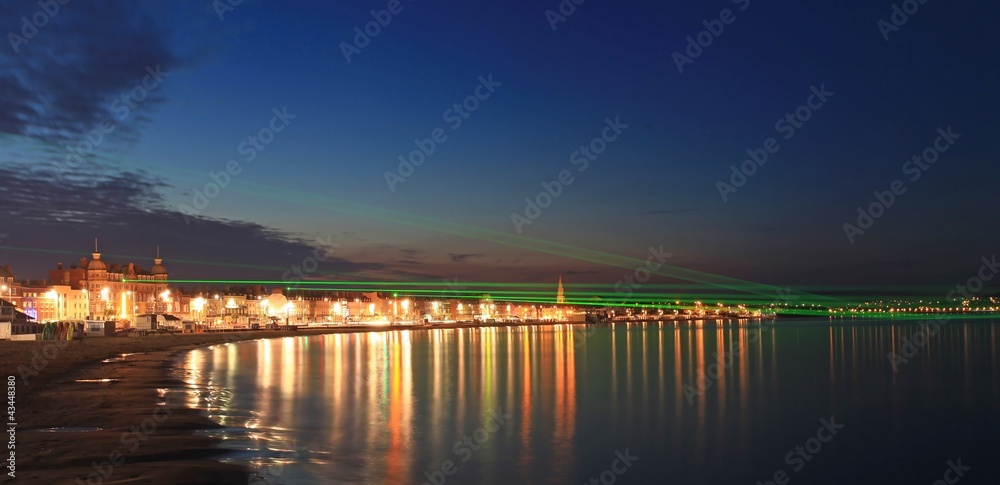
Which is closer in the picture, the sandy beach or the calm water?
the sandy beach

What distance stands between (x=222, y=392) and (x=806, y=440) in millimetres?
20094

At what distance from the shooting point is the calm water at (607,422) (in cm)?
1673

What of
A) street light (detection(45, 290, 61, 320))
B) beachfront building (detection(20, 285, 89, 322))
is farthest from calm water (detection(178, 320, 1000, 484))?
street light (detection(45, 290, 61, 320))

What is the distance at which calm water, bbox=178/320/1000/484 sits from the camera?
54.9 feet

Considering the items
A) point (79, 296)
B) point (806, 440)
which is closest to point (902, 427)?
point (806, 440)

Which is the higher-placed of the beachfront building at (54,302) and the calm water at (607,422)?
the beachfront building at (54,302)

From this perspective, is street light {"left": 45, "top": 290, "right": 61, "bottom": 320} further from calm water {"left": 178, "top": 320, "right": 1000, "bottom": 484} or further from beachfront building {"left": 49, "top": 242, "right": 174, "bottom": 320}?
calm water {"left": 178, "top": 320, "right": 1000, "bottom": 484}

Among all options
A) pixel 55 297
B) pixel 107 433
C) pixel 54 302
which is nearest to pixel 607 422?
pixel 107 433

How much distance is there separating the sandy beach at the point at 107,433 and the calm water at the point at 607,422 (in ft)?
3.55

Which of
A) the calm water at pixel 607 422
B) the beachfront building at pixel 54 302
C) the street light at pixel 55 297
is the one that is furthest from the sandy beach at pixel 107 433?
the street light at pixel 55 297

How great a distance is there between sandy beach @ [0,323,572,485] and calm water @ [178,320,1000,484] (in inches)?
42.6

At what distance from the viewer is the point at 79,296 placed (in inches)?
5182

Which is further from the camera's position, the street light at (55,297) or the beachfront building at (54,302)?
the street light at (55,297)

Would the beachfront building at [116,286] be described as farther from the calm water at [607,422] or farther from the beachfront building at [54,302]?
the calm water at [607,422]
